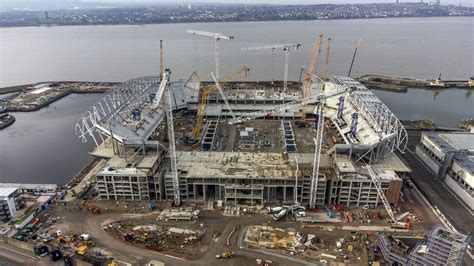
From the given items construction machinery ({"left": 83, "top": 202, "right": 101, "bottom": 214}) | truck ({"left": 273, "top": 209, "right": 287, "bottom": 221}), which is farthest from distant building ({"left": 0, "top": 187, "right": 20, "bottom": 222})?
truck ({"left": 273, "top": 209, "right": 287, "bottom": 221})

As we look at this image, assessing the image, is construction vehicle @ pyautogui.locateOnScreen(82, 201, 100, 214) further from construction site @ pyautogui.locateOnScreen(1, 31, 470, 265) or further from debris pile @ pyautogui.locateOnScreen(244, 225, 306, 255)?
debris pile @ pyautogui.locateOnScreen(244, 225, 306, 255)

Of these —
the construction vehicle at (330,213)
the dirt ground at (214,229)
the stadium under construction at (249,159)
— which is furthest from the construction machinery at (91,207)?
the construction vehicle at (330,213)

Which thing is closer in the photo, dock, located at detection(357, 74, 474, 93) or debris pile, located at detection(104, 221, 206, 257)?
debris pile, located at detection(104, 221, 206, 257)

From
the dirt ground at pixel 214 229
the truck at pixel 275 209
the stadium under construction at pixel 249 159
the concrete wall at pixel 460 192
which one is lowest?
the dirt ground at pixel 214 229

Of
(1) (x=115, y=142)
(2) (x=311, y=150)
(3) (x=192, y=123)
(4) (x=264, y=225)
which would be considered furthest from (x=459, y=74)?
(1) (x=115, y=142)

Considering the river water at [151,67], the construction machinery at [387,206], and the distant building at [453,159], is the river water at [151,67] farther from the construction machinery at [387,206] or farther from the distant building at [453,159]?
the construction machinery at [387,206]

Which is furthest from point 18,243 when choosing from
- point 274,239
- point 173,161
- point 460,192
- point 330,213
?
point 460,192

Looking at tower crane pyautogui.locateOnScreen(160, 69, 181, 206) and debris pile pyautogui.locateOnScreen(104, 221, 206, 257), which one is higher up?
tower crane pyautogui.locateOnScreen(160, 69, 181, 206)

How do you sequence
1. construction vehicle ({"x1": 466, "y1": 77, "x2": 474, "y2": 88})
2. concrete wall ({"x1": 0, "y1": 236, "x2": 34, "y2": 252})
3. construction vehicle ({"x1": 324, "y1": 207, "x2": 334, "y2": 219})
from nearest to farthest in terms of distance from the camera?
concrete wall ({"x1": 0, "y1": 236, "x2": 34, "y2": 252}) → construction vehicle ({"x1": 324, "y1": 207, "x2": 334, "y2": 219}) → construction vehicle ({"x1": 466, "y1": 77, "x2": 474, "y2": 88})
